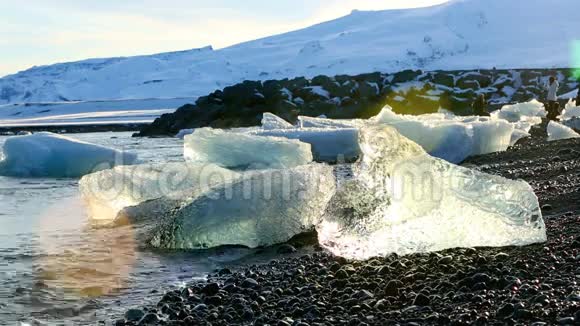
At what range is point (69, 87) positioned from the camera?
155m

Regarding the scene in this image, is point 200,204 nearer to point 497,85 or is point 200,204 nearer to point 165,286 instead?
point 165,286

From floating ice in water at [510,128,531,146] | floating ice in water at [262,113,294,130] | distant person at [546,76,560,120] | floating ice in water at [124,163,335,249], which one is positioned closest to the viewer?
floating ice in water at [124,163,335,249]

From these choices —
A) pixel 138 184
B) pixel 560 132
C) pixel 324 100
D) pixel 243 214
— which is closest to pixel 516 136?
pixel 560 132

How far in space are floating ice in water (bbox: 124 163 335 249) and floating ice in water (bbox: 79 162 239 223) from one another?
40.1 inches

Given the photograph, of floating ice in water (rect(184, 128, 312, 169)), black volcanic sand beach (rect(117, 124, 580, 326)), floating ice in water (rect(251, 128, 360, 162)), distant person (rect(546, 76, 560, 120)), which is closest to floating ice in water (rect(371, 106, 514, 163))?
floating ice in water (rect(251, 128, 360, 162))

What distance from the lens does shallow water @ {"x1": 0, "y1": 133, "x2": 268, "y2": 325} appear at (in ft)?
11.3

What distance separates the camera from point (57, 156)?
1014cm

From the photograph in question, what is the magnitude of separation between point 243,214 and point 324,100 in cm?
2157

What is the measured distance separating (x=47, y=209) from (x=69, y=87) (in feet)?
511

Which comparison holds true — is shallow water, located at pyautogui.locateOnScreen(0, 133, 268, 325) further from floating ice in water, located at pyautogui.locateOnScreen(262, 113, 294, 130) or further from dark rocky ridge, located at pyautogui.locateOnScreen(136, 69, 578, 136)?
dark rocky ridge, located at pyautogui.locateOnScreen(136, 69, 578, 136)

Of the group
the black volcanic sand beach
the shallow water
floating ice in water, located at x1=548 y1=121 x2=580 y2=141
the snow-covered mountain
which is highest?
the snow-covered mountain

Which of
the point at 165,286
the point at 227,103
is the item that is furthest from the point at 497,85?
the point at 165,286

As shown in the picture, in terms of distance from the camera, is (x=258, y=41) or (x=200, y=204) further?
(x=258, y=41)

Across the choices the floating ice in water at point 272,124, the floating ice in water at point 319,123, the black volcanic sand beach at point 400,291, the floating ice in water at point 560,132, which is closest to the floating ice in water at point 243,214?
the black volcanic sand beach at point 400,291
